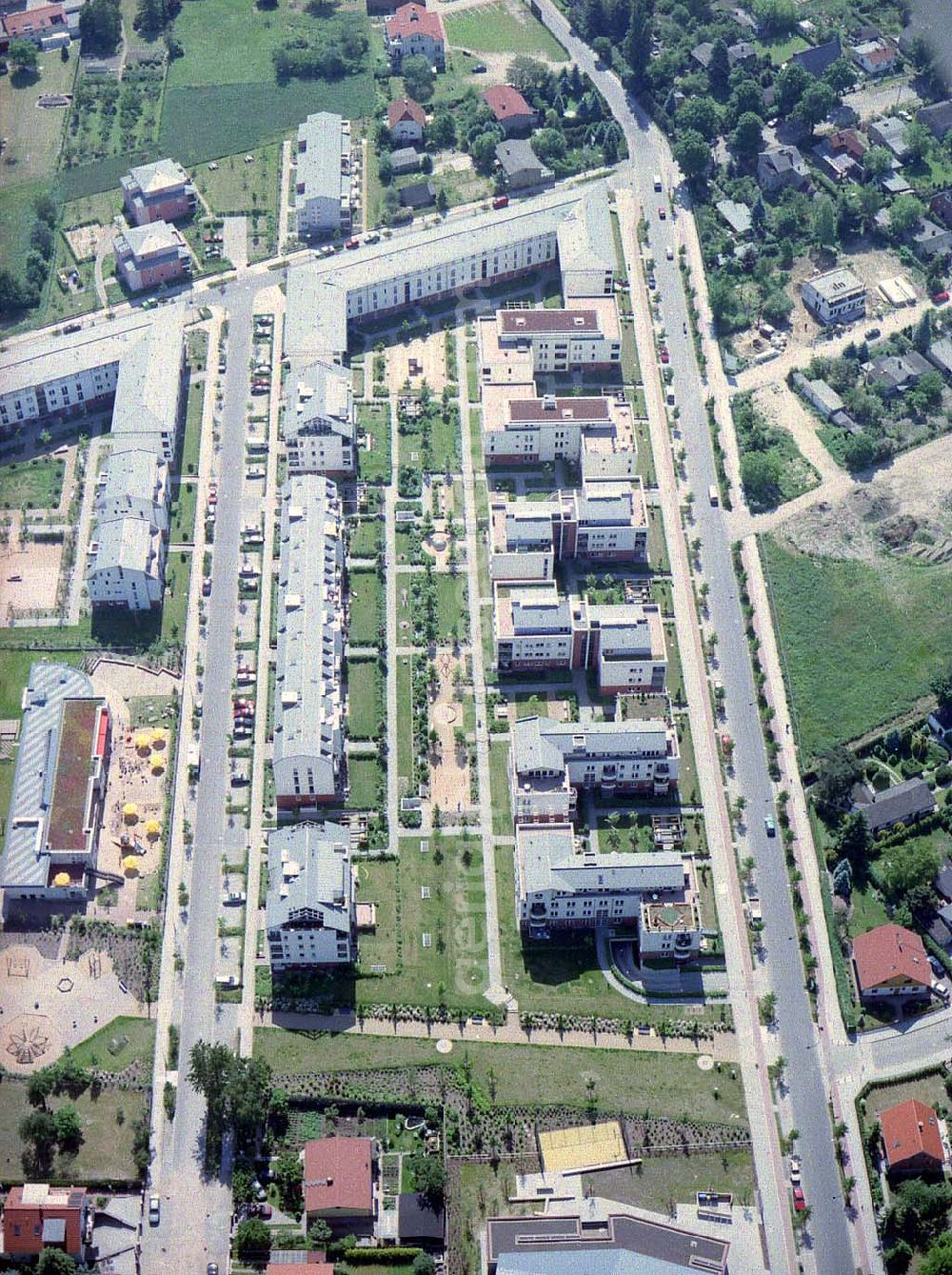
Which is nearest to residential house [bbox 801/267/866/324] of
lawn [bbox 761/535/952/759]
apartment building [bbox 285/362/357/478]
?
lawn [bbox 761/535/952/759]

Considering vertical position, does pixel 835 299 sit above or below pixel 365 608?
above

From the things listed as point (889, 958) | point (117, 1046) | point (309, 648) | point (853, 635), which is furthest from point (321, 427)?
point (889, 958)

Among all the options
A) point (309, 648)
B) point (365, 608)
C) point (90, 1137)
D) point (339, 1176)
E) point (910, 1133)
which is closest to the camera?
point (339, 1176)

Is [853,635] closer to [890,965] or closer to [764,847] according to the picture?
[764,847]

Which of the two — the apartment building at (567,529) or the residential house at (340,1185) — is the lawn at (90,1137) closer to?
the residential house at (340,1185)

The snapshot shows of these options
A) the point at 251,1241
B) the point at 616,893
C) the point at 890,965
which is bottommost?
the point at 251,1241

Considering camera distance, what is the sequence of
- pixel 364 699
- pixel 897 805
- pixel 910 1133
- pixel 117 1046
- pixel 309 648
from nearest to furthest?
1. pixel 910 1133
2. pixel 117 1046
3. pixel 897 805
4. pixel 309 648
5. pixel 364 699

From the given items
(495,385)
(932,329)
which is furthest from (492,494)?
(932,329)

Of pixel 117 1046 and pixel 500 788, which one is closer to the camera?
pixel 117 1046
